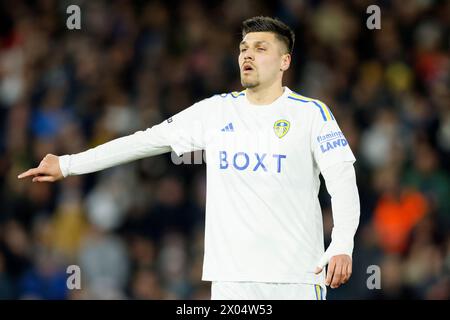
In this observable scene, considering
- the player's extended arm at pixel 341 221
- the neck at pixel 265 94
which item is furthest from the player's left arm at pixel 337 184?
the neck at pixel 265 94

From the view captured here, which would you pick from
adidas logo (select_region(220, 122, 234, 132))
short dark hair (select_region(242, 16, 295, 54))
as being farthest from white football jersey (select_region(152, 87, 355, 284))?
short dark hair (select_region(242, 16, 295, 54))

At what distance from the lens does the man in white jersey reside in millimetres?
5855

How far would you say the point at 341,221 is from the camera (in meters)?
5.75

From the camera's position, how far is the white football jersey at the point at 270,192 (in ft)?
19.3

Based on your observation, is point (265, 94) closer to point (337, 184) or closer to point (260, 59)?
point (260, 59)

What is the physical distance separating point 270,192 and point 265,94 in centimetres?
63

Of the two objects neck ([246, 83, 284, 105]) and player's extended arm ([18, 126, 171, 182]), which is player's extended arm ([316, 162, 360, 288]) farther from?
player's extended arm ([18, 126, 171, 182])

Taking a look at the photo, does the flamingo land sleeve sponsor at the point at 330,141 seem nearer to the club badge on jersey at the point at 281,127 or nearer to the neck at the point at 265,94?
the club badge on jersey at the point at 281,127

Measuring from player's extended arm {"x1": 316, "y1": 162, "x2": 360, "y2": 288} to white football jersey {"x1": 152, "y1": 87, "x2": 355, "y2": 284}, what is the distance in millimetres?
81

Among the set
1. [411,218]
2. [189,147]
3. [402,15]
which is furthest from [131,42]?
[189,147]

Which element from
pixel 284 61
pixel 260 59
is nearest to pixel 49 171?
pixel 260 59

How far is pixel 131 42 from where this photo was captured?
42.3ft
